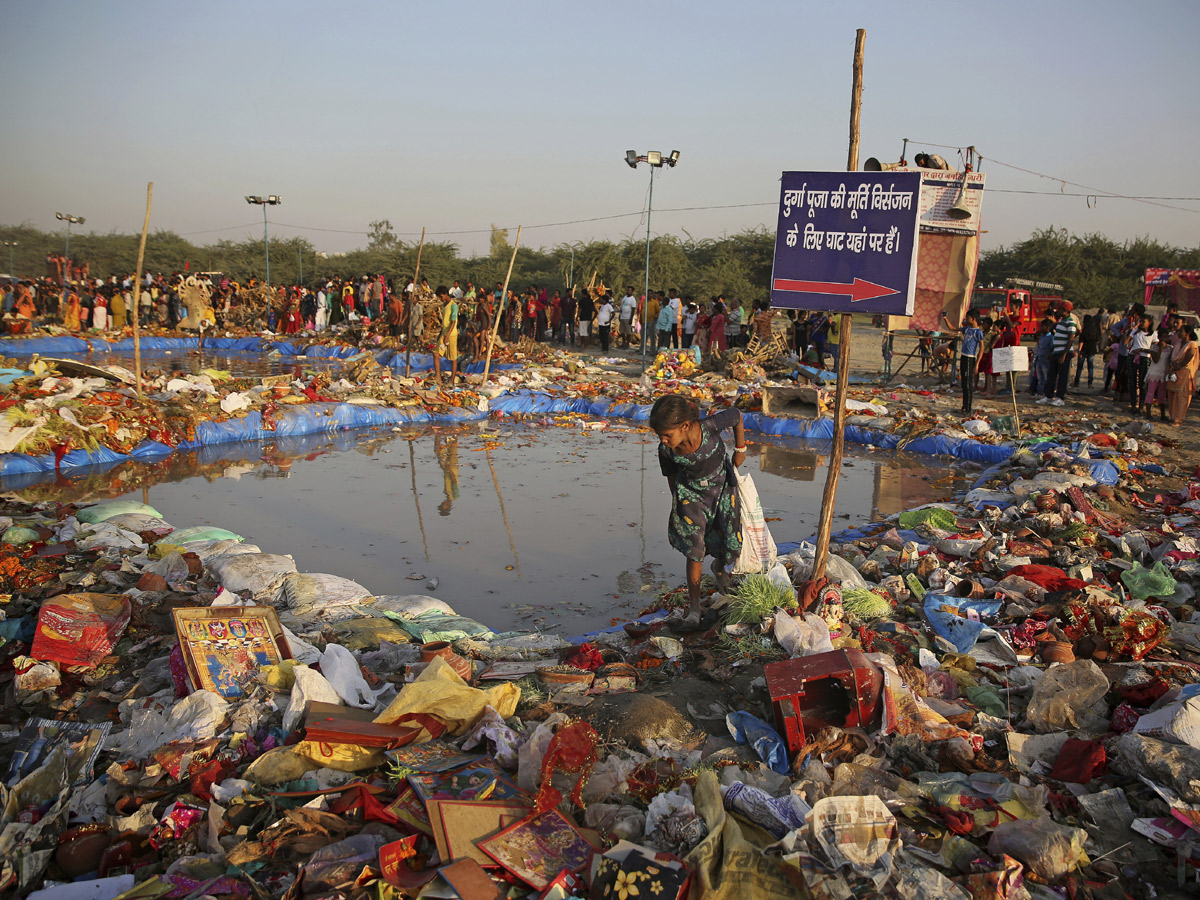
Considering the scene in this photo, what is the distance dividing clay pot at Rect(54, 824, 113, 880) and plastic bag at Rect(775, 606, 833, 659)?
285 cm

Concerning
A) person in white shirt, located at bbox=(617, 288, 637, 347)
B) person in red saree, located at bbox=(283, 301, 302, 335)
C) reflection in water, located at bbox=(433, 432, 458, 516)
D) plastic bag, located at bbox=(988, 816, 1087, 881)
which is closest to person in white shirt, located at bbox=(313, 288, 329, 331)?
person in red saree, located at bbox=(283, 301, 302, 335)

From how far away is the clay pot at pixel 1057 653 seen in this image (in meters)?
3.78

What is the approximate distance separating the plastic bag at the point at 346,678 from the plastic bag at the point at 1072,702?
9.49 ft

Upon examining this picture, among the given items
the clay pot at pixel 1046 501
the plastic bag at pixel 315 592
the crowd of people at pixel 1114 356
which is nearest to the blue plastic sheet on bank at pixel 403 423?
the crowd of people at pixel 1114 356

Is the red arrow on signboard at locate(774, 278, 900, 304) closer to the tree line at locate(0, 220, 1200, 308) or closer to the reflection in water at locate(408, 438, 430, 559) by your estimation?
the reflection in water at locate(408, 438, 430, 559)

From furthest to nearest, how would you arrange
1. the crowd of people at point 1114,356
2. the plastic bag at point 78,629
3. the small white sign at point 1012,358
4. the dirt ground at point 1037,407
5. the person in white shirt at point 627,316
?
1. the person in white shirt at point 627,316
2. the crowd of people at point 1114,356
3. the dirt ground at point 1037,407
4. the small white sign at point 1012,358
5. the plastic bag at point 78,629

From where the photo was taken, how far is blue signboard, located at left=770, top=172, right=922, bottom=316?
3.62 m

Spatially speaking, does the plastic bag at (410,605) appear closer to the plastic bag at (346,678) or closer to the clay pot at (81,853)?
the plastic bag at (346,678)

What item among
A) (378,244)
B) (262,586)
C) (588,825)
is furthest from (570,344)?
(378,244)

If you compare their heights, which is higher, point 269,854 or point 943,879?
point 943,879

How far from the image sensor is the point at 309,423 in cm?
1108

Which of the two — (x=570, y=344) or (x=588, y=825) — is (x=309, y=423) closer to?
(x=588, y=825)

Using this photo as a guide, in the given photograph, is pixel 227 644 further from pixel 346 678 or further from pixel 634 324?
pixel 634 324

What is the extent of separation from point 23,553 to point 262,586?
1.66 meters
